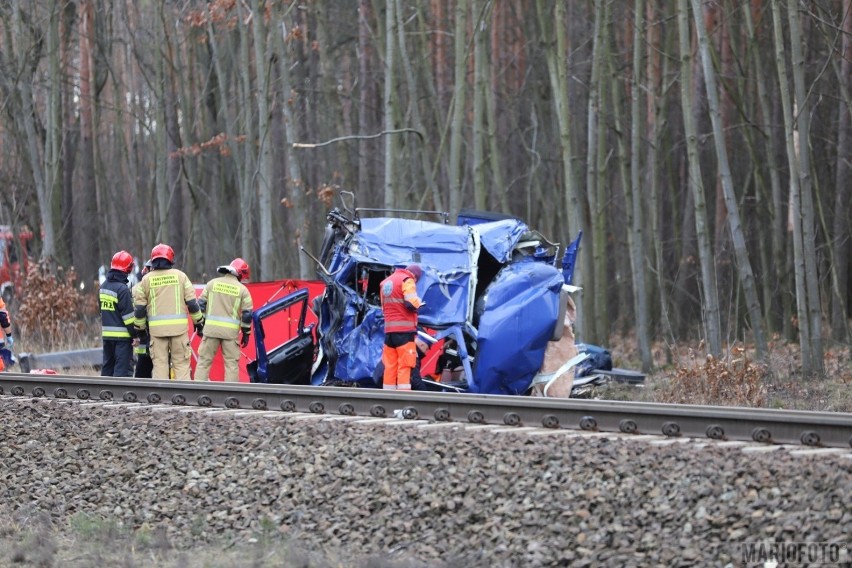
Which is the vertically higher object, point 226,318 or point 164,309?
point 164,309

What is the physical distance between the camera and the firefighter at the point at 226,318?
42.7 ft

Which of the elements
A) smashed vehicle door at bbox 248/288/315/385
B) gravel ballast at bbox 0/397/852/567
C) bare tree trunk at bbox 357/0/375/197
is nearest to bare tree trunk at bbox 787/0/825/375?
smashed vehicle door at bbox 248/288/315/385

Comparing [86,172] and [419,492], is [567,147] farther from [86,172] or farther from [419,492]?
[86,172]

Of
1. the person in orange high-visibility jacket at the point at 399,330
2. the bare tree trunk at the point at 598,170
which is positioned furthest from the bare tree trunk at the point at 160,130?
the person in orange high-visibility jacket at the point at 399,330

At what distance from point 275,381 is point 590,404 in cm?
545

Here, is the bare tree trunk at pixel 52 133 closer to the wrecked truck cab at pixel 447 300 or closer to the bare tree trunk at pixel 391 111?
the bare tree trunk at pixel 391 111

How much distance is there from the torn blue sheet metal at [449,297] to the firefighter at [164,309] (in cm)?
157

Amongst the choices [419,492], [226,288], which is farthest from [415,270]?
[419,492]

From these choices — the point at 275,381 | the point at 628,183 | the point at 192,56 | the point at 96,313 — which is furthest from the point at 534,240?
the point at 192,56

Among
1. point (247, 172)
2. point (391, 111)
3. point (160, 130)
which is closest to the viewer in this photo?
point (391, 111)

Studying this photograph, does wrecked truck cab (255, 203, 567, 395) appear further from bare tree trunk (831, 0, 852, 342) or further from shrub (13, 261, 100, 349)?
bare tree trunk (831, 0, 852, 342)

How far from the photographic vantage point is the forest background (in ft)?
60.9

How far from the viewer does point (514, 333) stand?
12.3m

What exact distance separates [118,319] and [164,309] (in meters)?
0.63
